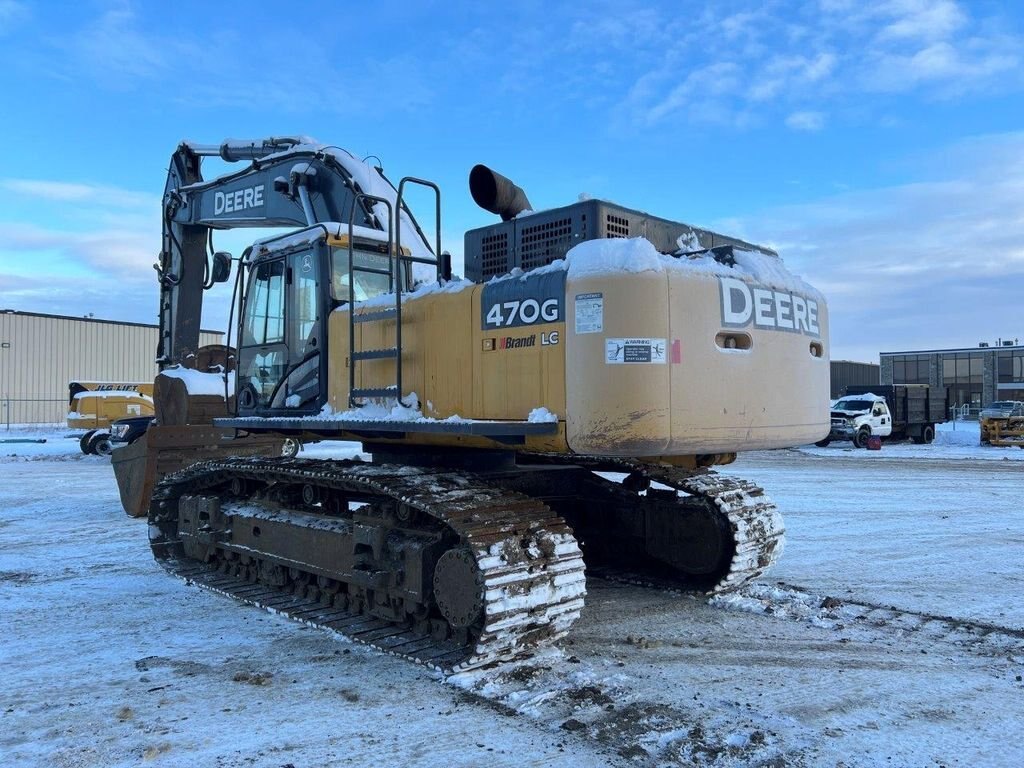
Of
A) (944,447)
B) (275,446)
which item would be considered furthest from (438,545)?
(944,447)

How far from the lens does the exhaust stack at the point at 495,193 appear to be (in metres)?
5.81

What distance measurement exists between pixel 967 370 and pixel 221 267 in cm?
6926

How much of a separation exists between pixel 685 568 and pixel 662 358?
292cm

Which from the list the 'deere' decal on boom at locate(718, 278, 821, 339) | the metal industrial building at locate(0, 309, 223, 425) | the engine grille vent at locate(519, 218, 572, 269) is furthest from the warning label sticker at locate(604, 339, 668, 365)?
the metal industrial building at locate(0, 309, 223, 425)

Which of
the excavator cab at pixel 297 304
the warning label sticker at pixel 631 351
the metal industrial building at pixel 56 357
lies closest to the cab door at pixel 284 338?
the excavator cab at pixel 297 304

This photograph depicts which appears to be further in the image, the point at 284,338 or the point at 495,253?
the point at 284,338

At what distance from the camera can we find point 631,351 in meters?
4.54

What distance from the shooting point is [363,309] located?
6133 mm

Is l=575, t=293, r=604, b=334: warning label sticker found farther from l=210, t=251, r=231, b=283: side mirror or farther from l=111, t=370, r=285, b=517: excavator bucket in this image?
l=111, t=370, r=285, b=517: excavator bucket

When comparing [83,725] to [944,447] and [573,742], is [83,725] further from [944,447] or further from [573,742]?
[944,447]

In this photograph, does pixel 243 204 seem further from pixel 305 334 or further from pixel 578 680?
pixel 578 680

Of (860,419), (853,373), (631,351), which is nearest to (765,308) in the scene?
(631,351)

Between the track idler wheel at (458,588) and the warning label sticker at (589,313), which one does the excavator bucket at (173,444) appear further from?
the warning label sticker at (589,313)

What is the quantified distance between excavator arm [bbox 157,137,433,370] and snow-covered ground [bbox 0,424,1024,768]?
310cm
